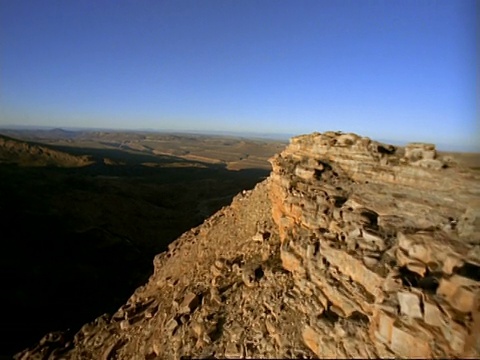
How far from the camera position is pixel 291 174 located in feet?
54.3

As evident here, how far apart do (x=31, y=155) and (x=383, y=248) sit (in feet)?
295

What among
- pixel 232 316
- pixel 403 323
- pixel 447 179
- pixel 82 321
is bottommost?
pixel 82 321

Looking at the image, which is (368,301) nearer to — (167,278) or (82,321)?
(167,278)

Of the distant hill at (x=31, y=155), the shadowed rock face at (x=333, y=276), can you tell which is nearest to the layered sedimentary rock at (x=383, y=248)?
the shadowed rock face at (x=333, y=276)

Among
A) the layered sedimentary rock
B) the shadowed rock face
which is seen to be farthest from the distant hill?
the layered sedimentary rock

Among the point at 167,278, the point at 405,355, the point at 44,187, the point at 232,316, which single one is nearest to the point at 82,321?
the point at 167,278

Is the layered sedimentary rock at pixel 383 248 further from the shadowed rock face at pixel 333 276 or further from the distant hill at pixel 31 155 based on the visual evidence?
the distant hill at pixel 31 155

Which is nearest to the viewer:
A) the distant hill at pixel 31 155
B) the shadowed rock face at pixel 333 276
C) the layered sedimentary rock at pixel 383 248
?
the layered sedimentary rock at pixel 383 248

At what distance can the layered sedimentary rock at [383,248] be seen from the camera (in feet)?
23.8

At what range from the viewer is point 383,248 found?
992 centimetres

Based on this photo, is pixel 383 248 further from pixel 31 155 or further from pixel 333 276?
pixel 31 155

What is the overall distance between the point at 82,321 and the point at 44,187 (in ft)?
109

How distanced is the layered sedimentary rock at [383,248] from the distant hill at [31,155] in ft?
241

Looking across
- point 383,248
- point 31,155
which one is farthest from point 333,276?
point 31,155
